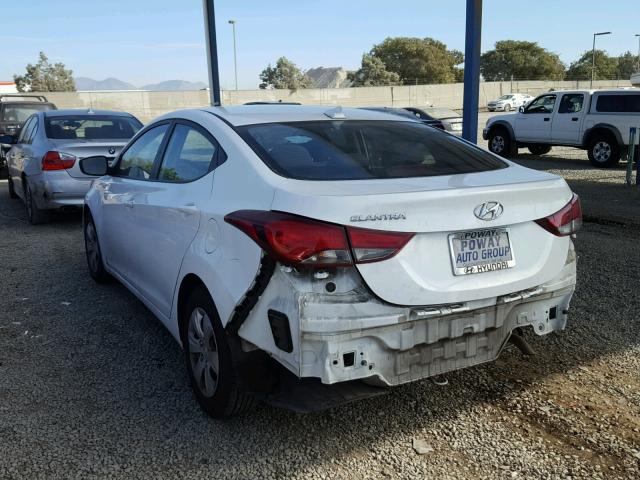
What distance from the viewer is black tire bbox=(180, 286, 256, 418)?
2984mm

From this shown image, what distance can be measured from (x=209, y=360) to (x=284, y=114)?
1543 mm

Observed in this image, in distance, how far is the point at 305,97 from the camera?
1848 inches

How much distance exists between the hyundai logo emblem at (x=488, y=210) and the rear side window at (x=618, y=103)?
13.5 m

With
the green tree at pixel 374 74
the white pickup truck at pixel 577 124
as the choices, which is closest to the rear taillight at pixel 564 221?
the white pickup truck at pixel 577 124

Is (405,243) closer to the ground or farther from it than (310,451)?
farther from it

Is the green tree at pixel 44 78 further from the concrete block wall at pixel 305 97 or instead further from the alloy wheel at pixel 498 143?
the alloy wheel at pixel 498 143

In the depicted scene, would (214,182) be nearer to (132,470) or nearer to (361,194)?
(361,194)

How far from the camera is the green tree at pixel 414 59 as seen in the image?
292ft

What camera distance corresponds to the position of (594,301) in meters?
4.91

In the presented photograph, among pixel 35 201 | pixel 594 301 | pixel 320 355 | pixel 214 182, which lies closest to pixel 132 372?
pixel 214 182

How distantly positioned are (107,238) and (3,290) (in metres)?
1.44

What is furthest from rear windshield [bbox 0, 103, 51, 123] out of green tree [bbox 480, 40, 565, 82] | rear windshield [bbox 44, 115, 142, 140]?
green tree [bbox 480, 40, 565, 82]

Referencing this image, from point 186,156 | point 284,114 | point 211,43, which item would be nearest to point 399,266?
point 284,114

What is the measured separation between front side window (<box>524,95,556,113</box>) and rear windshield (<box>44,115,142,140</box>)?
11.3 meters
